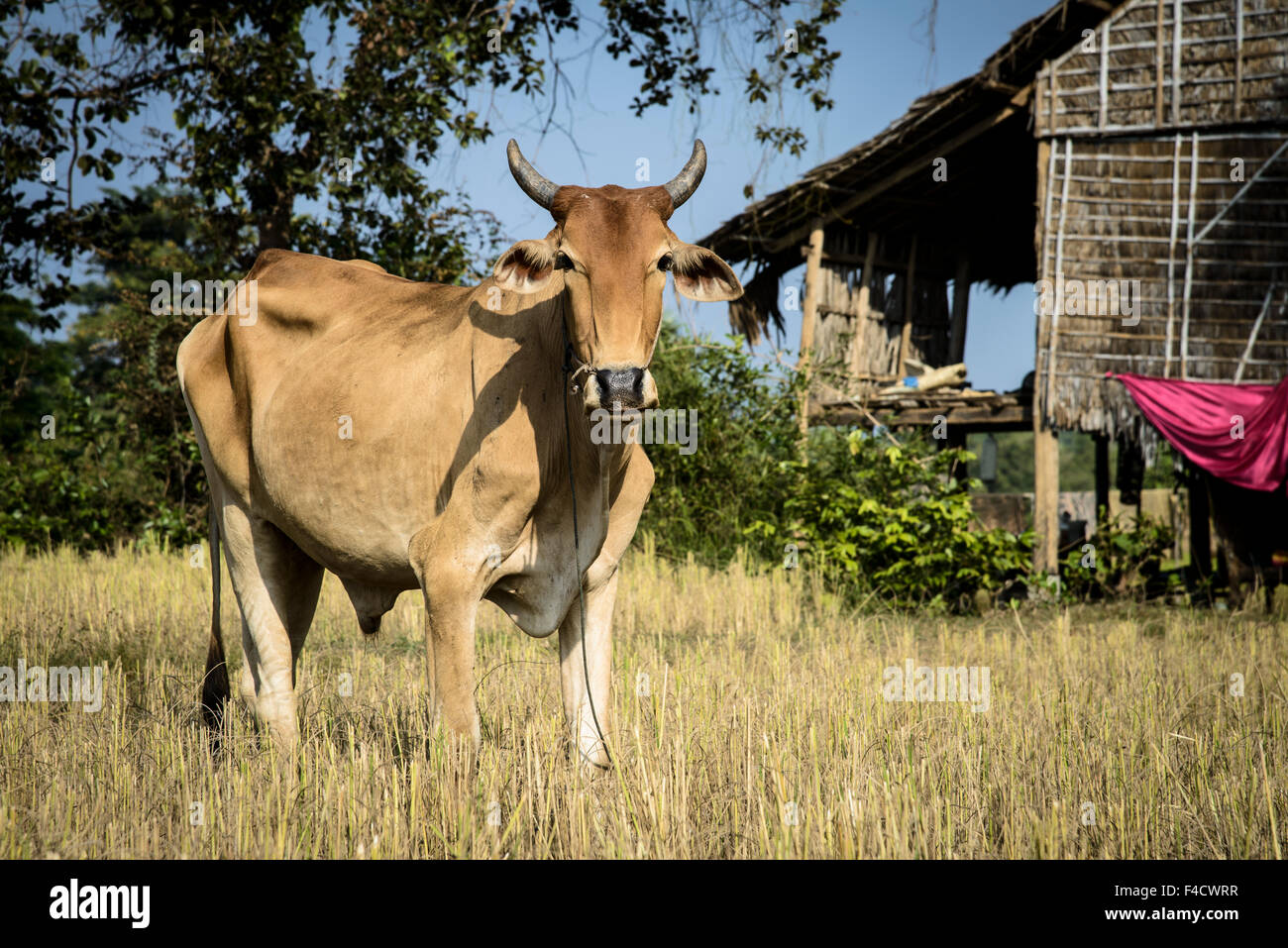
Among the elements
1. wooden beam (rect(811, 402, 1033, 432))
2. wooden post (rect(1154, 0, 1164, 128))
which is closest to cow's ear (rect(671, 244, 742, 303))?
wooden beam (rect(811, 402, 1033, 432))

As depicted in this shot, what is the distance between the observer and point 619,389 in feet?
9.78

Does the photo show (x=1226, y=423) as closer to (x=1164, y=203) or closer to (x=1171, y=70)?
(x=1164, y=203)

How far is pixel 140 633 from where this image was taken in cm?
686

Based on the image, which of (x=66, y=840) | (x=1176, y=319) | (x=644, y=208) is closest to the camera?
(x=66, y=840)

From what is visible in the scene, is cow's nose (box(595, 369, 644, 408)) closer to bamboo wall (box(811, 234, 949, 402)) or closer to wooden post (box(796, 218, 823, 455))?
bamboo wall (box(811, 234, 949, 402))

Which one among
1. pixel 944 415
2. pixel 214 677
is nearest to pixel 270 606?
pixel 214 677

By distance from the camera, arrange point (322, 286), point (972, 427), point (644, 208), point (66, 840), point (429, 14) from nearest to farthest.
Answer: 1. point (66, 840)
2. point (644, 208)
3. point (322, 286)
4. point (429, 14)
5. point (972, 427)

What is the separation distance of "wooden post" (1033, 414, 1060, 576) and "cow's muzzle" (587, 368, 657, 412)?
8781 millimetres

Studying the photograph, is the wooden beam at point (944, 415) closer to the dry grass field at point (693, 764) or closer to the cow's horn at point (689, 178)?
the dry grass field at point (693, 764)

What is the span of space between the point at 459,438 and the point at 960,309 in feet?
40.6

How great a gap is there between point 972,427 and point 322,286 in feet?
35.9

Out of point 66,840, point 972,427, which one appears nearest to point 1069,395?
point 972,427

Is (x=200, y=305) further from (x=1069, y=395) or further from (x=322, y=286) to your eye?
(x=1069, y=395)

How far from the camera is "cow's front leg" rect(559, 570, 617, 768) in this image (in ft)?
12.5
